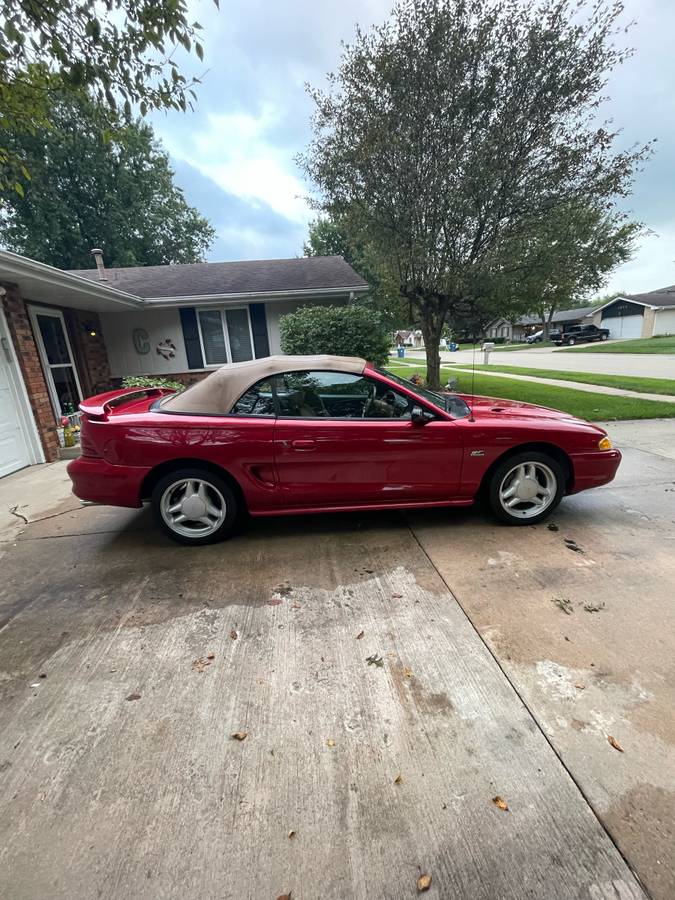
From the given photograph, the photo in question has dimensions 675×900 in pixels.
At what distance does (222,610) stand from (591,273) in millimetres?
10137

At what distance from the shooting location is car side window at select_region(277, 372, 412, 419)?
10.7 feet

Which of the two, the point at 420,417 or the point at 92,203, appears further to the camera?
→ the point at 92,203

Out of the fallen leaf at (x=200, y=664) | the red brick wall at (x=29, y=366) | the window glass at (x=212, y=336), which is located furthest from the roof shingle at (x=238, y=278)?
the fallen leaf at (x=200, y=664)

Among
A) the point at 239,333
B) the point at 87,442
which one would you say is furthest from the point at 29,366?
the point at 239,333

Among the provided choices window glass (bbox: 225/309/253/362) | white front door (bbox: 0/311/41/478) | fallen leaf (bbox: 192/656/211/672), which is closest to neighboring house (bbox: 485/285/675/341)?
window glass (bbox: 225/309/253/362)

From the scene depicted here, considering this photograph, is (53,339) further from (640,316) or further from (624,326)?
(624,326)

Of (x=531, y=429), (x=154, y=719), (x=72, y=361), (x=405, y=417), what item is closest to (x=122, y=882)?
(x=154, y=719)

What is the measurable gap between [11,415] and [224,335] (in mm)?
5592

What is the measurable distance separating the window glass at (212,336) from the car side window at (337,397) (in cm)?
799

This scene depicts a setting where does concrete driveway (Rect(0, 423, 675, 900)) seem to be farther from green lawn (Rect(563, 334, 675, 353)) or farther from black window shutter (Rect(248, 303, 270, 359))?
green lawn (Rect(563, 334, 675, 353))

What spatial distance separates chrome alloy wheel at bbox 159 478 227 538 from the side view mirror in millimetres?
1641

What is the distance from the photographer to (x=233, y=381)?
3354 millimetres

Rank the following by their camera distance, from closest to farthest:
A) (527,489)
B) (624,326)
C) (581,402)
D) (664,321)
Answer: (527,489) < (581,402) < (664,321) < (624,326)

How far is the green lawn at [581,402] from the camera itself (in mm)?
7566
